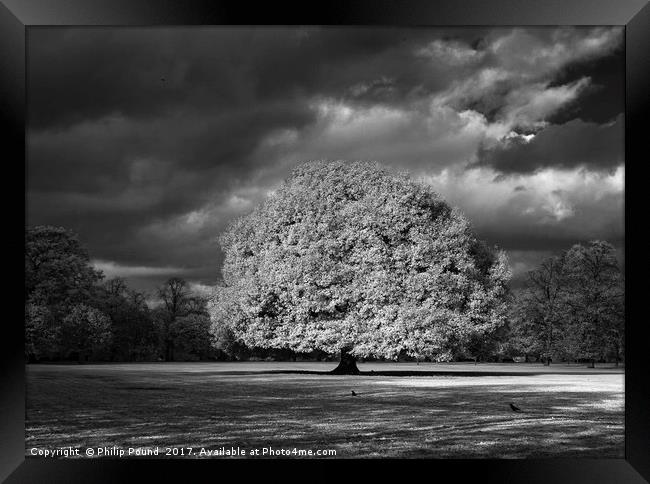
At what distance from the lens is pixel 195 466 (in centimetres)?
912

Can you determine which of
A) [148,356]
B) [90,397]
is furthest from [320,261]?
[148,356]

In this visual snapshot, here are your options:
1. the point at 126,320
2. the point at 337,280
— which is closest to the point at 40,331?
the point at 126,320

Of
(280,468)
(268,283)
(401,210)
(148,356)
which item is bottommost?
(148,356)

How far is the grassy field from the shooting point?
1167 centimetres

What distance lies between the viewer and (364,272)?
25781mm

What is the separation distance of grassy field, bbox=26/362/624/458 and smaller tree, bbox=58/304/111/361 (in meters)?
6.76

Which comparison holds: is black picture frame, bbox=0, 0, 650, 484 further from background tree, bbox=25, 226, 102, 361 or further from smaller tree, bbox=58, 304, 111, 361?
smaller tree, bbox=58, 304, 111, 361

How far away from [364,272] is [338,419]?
11.5 meters

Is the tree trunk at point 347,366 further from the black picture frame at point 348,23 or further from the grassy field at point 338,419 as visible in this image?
the black picture frame at point 348,23

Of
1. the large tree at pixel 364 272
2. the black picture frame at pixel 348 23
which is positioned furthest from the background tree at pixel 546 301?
the black picture frame at pixel 348 23

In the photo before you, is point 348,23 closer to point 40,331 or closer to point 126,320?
point 40,331

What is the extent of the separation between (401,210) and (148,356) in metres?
23.8
